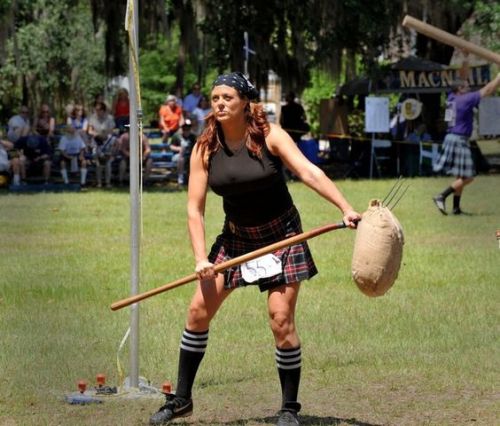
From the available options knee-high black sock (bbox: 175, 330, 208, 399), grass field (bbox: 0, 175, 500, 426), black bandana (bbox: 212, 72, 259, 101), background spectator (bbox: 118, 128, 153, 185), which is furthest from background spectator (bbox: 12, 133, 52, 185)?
black bandana (bbox: 212, 72, 259, 101)

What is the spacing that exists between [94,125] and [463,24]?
422 inches

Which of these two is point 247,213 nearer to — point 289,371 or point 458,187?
point 289,371

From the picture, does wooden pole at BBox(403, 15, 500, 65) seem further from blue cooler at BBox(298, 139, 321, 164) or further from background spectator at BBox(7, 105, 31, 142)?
blue cooler at BBox(298, 139, 321, 164)

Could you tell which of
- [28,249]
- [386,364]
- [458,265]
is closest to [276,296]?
[386,364]

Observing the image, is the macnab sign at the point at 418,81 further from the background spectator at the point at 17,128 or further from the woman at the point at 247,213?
the woman at the point at 247,213

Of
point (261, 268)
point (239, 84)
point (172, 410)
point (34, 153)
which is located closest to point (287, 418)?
point (172, 410)

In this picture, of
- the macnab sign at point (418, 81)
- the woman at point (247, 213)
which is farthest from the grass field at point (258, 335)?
the macnab sign at point (418, 81)

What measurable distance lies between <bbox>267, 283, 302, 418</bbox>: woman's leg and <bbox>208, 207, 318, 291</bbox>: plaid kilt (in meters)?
0.06

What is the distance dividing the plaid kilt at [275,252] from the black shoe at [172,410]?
0.66 m

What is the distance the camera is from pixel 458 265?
1324cm

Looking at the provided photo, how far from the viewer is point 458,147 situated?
60.6 ft

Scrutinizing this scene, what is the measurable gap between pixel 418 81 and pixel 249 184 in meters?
24.1

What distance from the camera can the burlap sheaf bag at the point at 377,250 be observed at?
6.40 meters

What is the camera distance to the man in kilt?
18.0m
